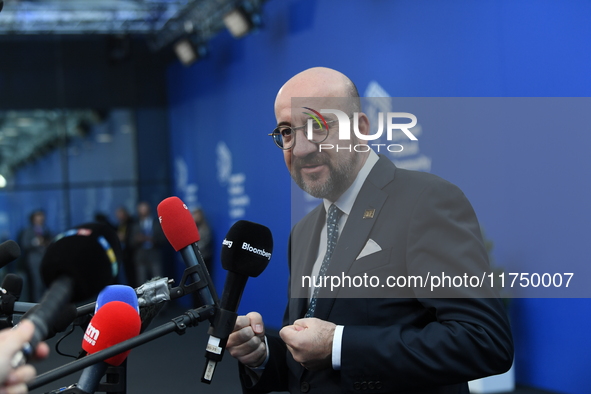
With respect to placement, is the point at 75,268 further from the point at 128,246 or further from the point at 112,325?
the point at 128,246

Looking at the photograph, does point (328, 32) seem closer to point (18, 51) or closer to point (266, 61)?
point (266, 61)

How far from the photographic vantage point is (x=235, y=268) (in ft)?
4.64

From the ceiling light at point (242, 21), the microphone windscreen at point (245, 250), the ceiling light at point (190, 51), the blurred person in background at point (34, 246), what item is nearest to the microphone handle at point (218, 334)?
the microphone windscreen at point (245, 250)

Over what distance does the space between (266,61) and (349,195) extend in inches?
277

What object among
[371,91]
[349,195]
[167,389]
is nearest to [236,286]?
[349,195]

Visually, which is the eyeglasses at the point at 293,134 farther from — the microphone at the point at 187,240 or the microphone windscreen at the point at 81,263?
the microphone windscreen at the point at 81,263

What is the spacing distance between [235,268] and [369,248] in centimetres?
32

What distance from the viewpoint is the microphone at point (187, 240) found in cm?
132

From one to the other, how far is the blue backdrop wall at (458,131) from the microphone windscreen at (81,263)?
1.28m

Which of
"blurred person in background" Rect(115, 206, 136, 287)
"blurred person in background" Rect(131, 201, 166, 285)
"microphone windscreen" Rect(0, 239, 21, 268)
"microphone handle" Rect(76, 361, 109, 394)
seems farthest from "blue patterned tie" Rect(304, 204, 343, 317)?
"blurred person in background" Rect(115, 206, 136, 287)

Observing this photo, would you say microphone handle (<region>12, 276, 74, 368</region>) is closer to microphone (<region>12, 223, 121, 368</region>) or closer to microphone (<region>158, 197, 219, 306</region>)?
microphone (<region>12, 223, 121, 368</region>)

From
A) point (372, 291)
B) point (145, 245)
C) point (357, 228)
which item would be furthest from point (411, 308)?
point (145, 245)

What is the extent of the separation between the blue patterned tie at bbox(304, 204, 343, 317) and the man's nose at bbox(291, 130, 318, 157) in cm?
17

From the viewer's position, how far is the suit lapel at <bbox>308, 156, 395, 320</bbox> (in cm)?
154
